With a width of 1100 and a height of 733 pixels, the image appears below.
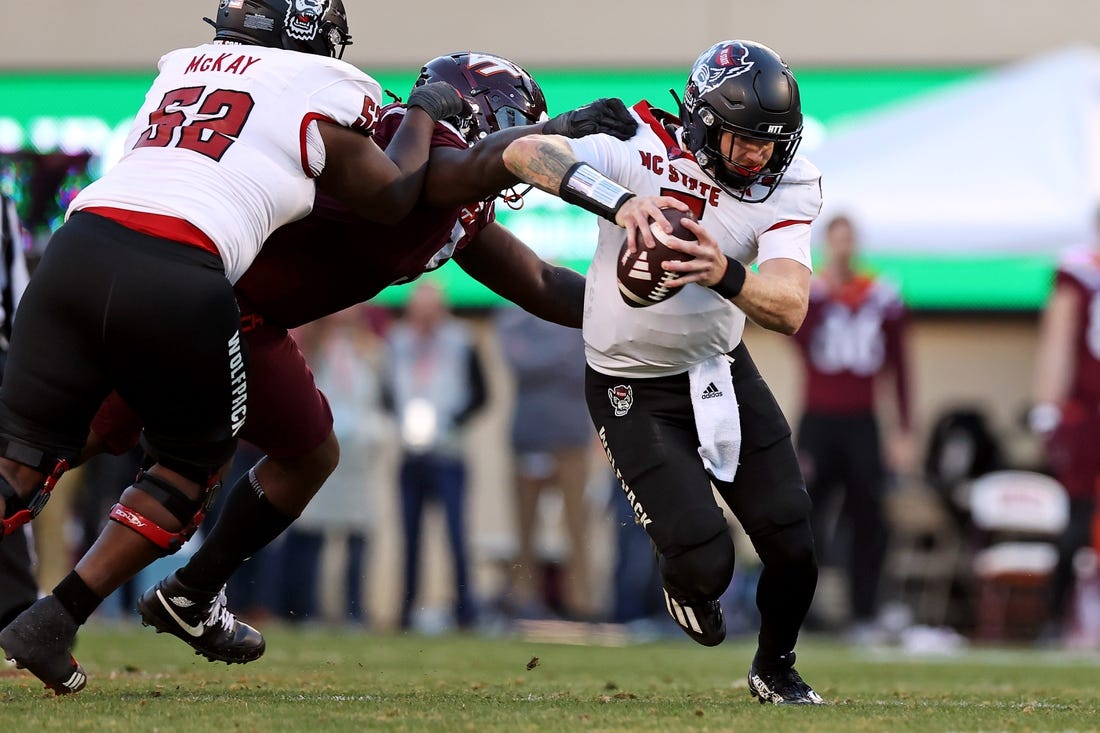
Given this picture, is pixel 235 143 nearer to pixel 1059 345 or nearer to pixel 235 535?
pixel 235 535

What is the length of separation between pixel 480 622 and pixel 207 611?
18.3 feet

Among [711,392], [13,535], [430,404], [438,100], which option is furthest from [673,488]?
[430,404]

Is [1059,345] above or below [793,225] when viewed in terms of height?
below

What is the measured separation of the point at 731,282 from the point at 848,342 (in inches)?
214

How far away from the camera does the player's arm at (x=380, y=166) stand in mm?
5020

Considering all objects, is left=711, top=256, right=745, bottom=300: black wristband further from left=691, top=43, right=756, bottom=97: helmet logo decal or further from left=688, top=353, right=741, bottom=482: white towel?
left=691, top=43, right=756, bottom=97: helmet logo decal

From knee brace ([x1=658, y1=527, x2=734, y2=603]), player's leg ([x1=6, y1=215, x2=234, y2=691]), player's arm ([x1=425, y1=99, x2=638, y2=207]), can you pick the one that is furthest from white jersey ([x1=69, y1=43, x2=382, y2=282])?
knee brace ([x1=658, y1=527, x2=734, y2=603])

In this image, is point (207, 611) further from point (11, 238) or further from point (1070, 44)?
point (1070, 44)

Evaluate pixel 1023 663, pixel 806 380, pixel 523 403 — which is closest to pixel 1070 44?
pixel 806 380

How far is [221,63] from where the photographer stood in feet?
16.4

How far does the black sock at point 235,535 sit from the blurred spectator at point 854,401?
4955 mm

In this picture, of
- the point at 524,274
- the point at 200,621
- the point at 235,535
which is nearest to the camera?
the point at 200,621

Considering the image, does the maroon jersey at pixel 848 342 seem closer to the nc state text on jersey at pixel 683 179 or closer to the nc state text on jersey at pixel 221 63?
the nc state text on jersey at pixel 683 179

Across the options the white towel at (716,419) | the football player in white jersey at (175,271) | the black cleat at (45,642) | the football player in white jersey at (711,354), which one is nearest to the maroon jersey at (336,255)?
the football player in white jersey at (175,271)
